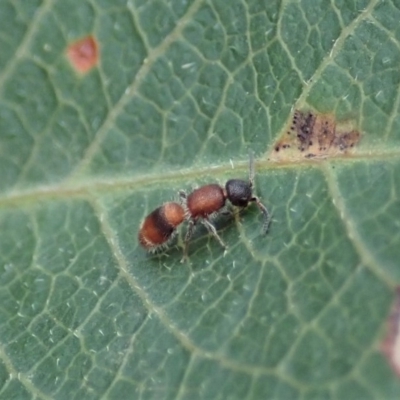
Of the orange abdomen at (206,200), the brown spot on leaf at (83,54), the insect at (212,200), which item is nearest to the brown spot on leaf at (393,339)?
the insect at (212,200)

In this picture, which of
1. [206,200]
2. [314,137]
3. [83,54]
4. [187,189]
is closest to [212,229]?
[206,200]

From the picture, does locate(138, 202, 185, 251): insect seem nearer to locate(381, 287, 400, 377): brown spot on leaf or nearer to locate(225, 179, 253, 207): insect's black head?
locate(225, 179, 253, 207): insect's black head

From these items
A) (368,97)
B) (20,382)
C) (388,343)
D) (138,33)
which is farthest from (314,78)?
(20,382)

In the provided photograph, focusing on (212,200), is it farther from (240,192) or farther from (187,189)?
(240,192)

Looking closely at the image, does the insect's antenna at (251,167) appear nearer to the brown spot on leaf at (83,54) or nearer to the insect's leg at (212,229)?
the insect's leg at (212,229)

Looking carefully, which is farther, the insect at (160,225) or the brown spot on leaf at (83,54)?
the brown spot on leaf at (83,54)
